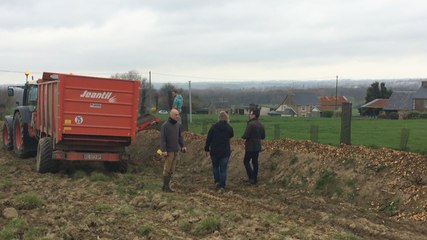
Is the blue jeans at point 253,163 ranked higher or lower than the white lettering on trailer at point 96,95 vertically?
lower

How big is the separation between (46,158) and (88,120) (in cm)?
156

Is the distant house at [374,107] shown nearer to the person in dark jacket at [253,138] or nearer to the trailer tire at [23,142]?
the trailer tire at [23,142]

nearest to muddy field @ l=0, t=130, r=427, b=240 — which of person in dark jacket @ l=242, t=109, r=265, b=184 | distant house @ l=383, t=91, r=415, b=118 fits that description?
person in dark jacket @ l=242, t=109, r=265, b=184

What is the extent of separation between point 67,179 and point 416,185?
25.7ft

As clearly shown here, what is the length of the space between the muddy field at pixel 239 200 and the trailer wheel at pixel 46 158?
0.29 m

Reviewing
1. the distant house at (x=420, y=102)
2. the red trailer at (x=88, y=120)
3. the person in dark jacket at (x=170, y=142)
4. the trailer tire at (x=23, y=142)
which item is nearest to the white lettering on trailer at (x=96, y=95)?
the red trailer at (x=88, y=120)

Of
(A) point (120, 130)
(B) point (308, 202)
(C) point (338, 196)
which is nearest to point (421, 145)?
(C) point (338, 196)

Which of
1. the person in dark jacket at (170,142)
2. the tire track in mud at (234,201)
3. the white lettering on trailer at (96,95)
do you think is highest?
the white lettering on trailer at (96,95)

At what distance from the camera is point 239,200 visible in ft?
35.1

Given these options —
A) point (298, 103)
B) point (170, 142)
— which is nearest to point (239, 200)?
point (170, 142)

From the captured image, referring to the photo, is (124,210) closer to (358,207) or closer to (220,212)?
(220,212)

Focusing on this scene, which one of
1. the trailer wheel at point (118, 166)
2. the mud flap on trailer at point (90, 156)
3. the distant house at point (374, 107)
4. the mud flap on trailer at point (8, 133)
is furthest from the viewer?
the distant house at point (374, 107)

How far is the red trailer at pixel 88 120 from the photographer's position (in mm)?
13234

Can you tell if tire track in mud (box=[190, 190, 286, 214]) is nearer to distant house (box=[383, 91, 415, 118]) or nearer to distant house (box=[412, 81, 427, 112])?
distant house (box=[383, 91, 415, 118])
